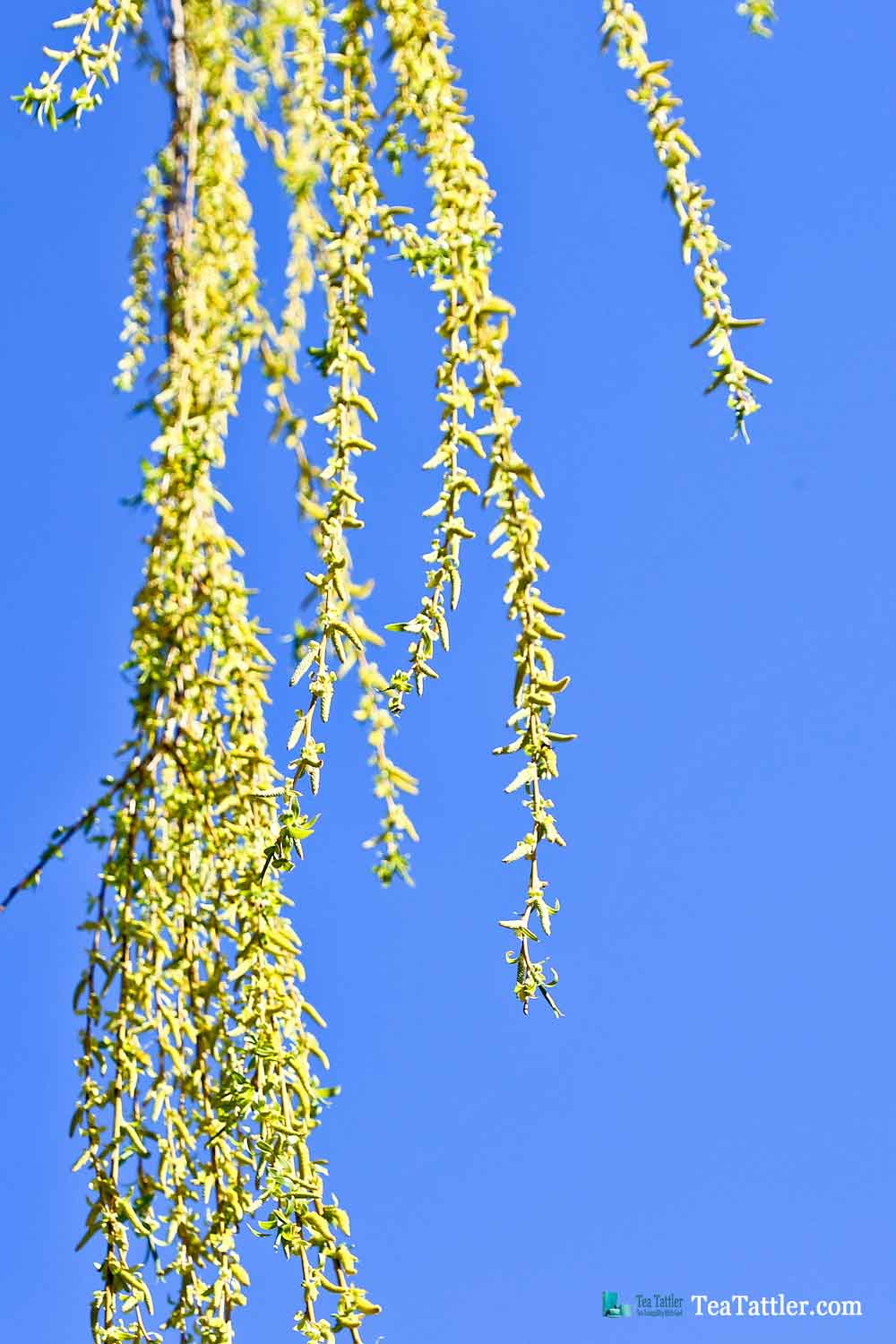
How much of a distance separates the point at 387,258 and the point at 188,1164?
789mm

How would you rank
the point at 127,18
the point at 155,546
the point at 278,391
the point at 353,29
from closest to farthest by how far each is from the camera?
the point at 278,391 < the point at 155,546 < the point at 353,29 < the point at 127,18

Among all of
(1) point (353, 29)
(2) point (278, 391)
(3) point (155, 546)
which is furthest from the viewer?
(1) point (353, 29)

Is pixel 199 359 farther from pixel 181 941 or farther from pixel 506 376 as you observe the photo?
pixel 181 941

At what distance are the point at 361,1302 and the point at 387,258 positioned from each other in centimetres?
83

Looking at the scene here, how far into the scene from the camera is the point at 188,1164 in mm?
1199

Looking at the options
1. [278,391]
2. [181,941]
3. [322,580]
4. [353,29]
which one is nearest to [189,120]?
[353,29]

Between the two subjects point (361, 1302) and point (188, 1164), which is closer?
point (361, 1302)

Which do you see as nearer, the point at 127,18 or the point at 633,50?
the point at 633,50

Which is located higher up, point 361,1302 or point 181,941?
point 181,941

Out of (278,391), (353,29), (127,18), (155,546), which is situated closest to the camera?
(278,391)

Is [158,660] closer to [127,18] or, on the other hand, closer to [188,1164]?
[188,1164]

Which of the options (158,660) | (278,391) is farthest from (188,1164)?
(278,391)

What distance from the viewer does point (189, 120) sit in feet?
3.82

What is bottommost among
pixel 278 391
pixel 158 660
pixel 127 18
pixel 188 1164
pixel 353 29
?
pixel 188 1164
